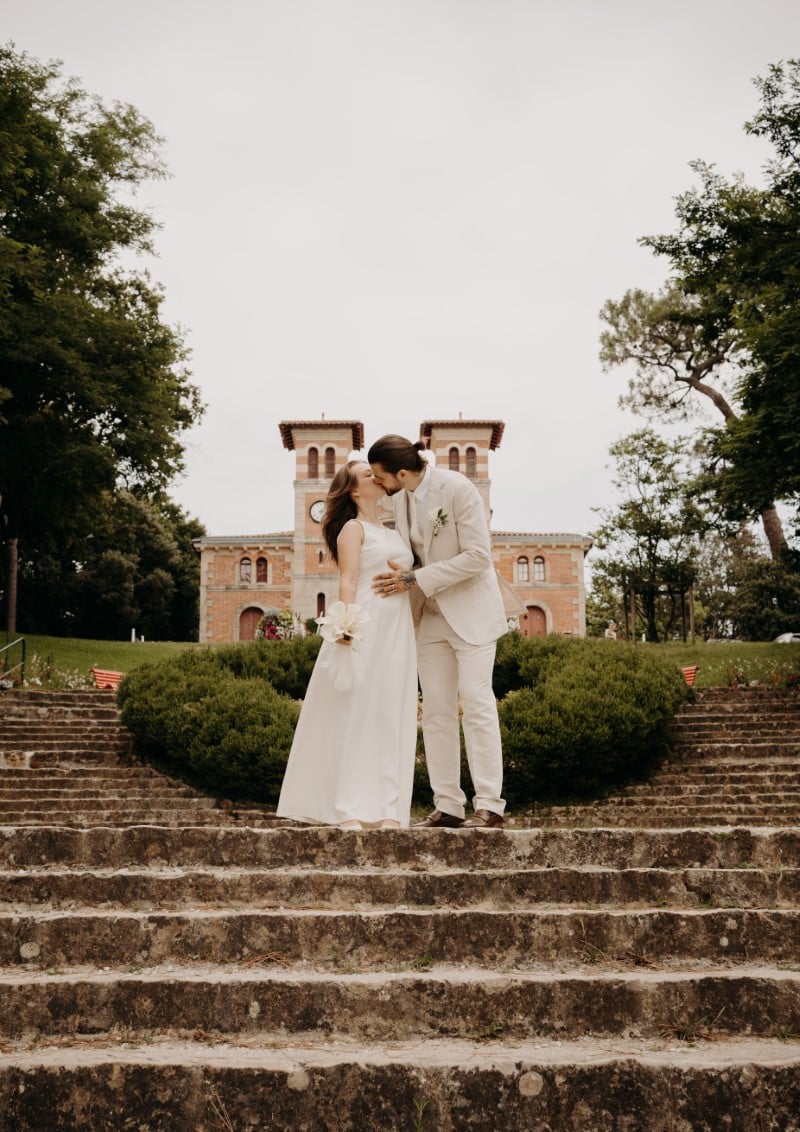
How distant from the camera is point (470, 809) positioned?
11805 mm

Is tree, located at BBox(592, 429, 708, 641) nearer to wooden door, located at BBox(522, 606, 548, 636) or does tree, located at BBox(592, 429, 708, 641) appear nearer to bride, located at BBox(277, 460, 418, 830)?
wooden door, located at BBox(522, 606, 548, 636)

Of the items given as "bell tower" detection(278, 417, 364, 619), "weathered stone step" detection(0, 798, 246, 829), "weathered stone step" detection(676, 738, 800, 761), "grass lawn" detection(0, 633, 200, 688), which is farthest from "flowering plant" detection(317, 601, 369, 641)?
"bell tower" detection(278, 417, 364, 619)

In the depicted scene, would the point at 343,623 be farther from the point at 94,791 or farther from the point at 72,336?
the point at 72,336

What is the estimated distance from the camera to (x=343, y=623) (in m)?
5.21

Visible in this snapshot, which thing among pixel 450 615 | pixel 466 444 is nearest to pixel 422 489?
pixel 450 615

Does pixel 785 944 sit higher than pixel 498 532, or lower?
lower

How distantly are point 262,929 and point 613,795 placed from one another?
30.6 ft

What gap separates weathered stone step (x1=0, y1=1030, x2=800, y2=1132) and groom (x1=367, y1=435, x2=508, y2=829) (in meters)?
2.49

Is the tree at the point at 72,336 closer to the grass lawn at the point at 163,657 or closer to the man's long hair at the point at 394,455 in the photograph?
the grass lawn at the point at 163,657

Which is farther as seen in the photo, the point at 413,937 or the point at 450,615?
the point at 450,615

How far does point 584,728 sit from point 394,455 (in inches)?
280

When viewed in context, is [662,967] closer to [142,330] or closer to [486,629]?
[486,629]

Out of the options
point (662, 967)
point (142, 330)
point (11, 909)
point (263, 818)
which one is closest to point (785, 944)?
point (662, 967)

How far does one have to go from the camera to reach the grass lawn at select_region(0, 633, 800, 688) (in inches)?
776
